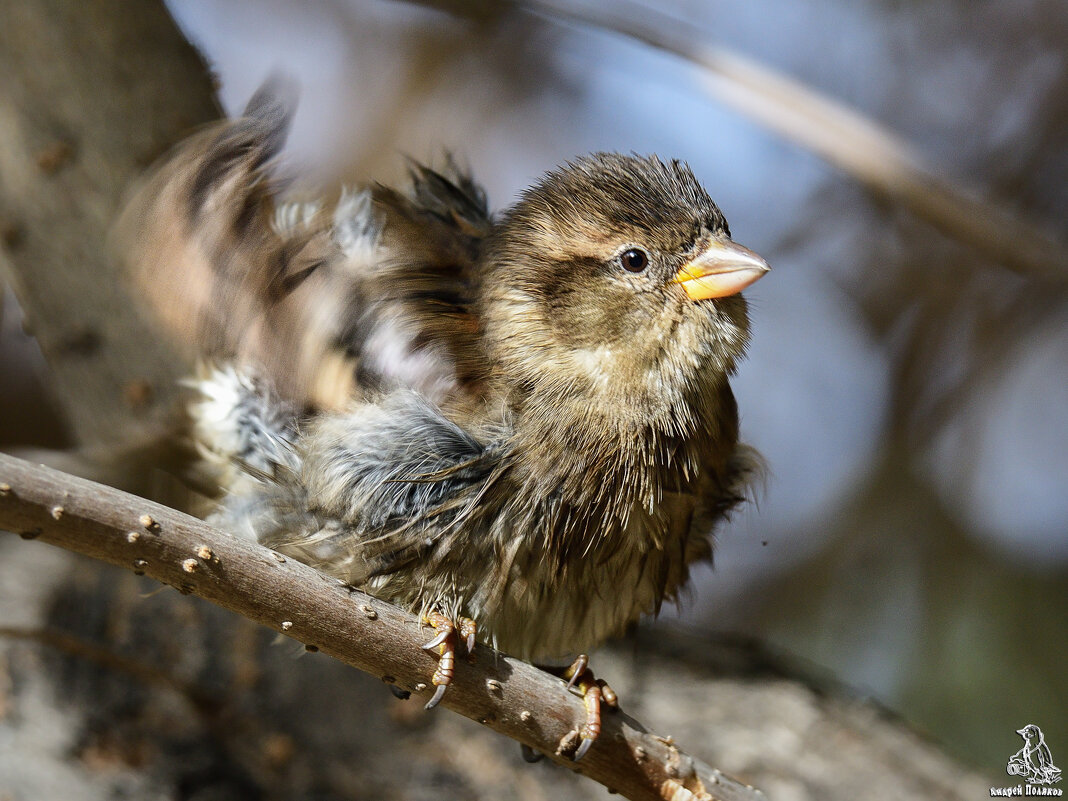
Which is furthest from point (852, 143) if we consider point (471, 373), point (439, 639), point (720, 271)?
point (439, 639)

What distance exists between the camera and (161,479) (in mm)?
2824

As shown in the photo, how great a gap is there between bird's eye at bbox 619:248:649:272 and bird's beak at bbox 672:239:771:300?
2.9 inches

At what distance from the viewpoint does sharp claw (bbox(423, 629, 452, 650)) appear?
1705 millimetres

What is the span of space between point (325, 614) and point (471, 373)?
600 mm

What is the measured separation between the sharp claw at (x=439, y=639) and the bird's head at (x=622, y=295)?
1.66 feet

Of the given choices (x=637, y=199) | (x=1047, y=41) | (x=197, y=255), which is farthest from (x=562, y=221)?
(x=1047, y=41)

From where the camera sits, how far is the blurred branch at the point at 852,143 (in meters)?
2.71

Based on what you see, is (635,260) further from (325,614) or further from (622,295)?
(325,614)

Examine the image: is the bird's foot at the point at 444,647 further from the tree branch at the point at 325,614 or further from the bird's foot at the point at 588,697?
the bird's foot at the point at 588,697

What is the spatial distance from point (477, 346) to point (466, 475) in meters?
0.29

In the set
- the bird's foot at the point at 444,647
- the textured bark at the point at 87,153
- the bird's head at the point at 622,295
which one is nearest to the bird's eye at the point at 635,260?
the bird's head at the point at 622,295

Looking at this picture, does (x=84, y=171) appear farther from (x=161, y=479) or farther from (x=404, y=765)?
(x=404, y=765)

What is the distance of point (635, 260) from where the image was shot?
1979 millimetres

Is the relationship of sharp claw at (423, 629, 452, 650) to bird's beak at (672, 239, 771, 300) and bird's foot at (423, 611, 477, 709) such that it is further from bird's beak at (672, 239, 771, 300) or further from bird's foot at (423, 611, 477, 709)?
bird's beak at (672, 239, 771, 300)
